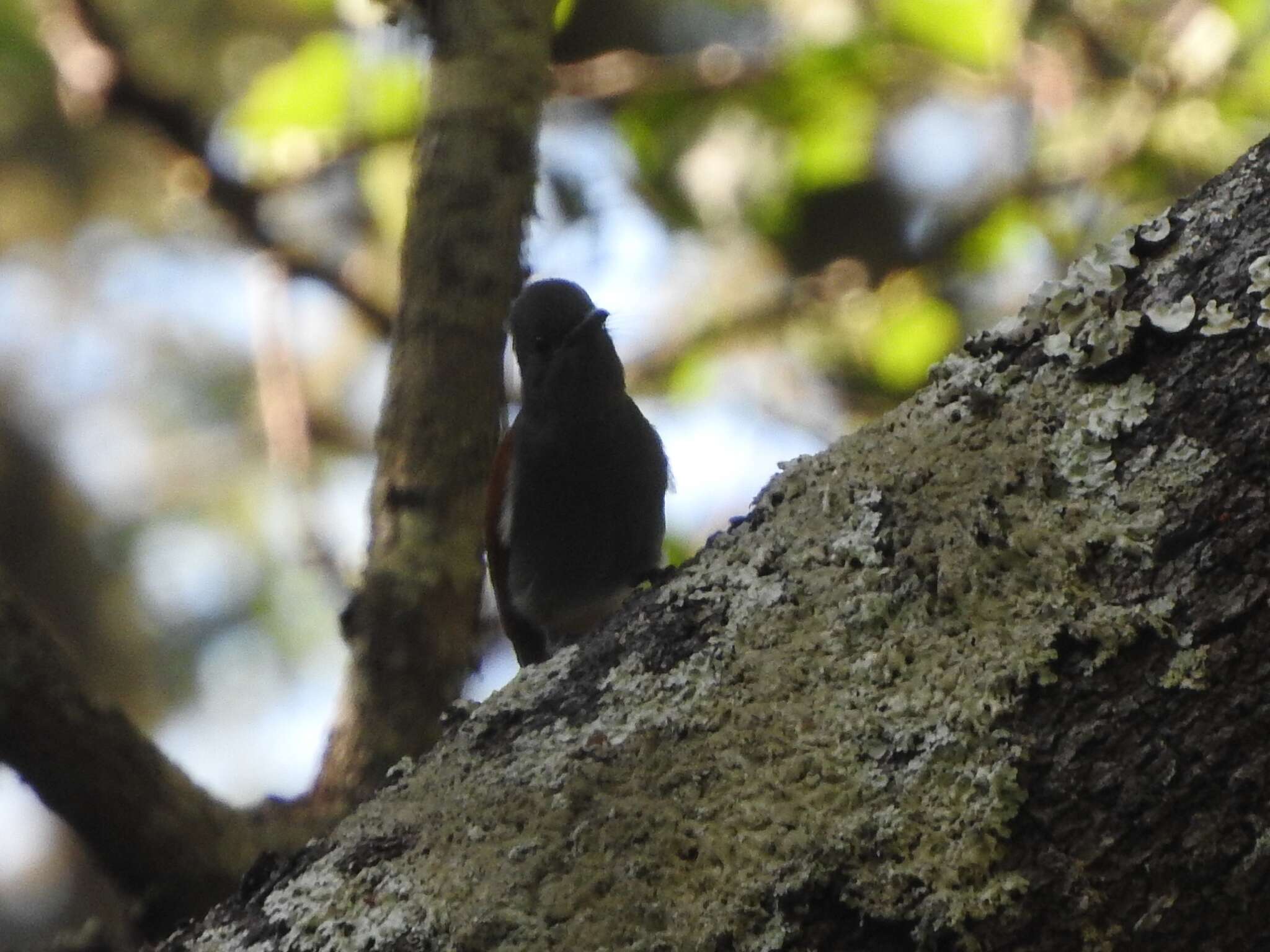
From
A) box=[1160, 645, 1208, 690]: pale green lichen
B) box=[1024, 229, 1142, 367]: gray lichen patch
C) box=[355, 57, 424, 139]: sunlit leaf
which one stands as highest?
box=[355, 57, 424, 139]: sunlit leaf

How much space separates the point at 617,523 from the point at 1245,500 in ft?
9.28

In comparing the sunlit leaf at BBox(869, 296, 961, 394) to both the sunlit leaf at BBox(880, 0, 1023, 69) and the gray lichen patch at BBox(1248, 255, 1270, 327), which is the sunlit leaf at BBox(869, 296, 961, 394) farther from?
the gray lichen patch at BBox(1248, 255, 1270, 327)

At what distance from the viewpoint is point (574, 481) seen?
427 centimetres

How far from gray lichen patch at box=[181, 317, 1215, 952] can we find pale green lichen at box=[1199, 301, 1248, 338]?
0.10m

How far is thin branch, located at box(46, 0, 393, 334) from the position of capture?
4012 mm

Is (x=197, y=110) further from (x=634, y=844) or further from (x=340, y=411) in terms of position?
(x=634, y=844)

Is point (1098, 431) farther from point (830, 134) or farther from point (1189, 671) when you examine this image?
point (830, 134)

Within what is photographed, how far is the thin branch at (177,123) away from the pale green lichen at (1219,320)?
313 cm

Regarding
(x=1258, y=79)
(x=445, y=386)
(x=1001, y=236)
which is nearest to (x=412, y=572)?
(x=445, y=386)

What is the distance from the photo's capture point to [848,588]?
68.5 inches

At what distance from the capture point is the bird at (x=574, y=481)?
419 cm

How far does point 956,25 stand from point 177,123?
256cm

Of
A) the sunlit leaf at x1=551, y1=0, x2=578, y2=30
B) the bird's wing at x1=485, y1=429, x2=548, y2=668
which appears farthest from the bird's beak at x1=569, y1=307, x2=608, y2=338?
the sunlit leaf at x1=551, y1=0, x2=578, y2=30

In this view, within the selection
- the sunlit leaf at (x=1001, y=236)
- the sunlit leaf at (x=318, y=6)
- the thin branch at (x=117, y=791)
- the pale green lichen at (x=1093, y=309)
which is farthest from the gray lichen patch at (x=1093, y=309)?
the sunlit leaf at (x=318, y=6)
